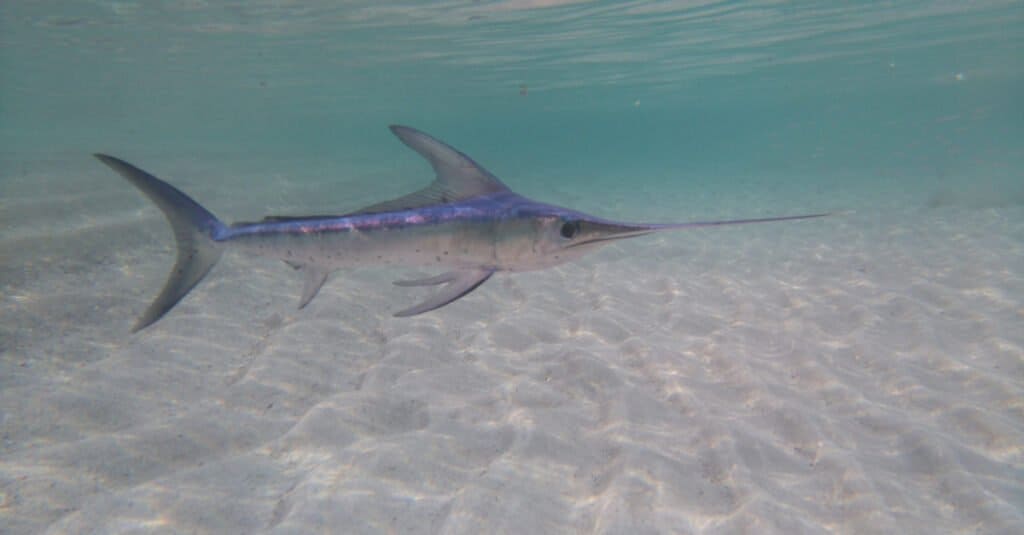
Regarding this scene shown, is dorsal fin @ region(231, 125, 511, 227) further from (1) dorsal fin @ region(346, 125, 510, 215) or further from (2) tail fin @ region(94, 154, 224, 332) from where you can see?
(2) tail fin @ region(94, 154, 224, 332)

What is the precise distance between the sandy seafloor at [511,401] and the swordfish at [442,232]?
1.31 m

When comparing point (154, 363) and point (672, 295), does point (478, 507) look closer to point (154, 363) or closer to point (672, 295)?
point (154, 363)

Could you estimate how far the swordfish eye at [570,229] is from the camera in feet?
7.89

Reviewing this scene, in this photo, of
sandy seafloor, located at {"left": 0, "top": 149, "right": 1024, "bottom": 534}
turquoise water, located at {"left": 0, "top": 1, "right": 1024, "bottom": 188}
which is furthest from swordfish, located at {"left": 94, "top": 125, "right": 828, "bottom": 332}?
turquoise water, located at {"left": 0, "top": 1, "right": 1024, "bottom": 188}

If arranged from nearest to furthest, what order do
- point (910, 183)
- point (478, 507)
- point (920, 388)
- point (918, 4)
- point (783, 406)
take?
point (478, 507)
point (783, 406)
point (920, 388)
point (918, 4)
point (910, 183)

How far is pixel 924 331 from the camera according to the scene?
231 inches

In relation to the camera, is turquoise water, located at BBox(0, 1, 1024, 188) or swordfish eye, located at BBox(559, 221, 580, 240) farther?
turquoise water, located at BBox(0, 1, 1024, 188)

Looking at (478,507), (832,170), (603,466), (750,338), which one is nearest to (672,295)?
(750,338)

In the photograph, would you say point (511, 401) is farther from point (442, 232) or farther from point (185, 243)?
point (185, 243)

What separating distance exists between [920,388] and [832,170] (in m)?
33.9

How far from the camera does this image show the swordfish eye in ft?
7.89

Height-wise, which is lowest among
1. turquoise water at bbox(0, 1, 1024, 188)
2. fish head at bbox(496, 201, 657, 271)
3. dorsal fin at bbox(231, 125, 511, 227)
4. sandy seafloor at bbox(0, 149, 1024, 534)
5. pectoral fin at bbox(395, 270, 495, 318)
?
sandy seafloor at bbox(0, 149, 1024, 534)

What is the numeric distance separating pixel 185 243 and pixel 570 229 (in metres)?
2.51

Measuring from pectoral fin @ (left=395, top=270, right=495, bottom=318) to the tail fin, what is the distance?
1440 millimetres
